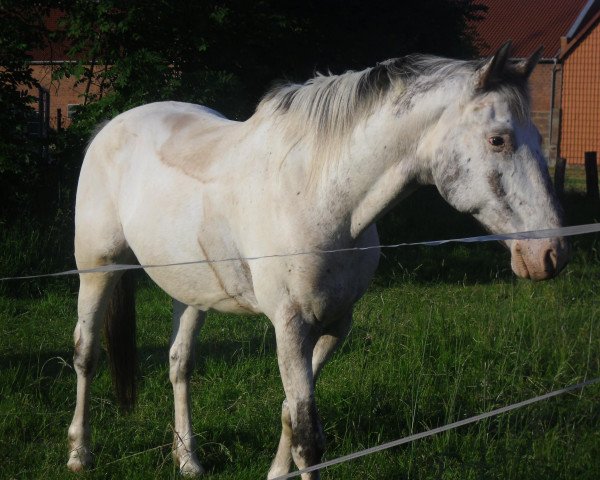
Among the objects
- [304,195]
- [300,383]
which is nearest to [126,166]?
[304,195]

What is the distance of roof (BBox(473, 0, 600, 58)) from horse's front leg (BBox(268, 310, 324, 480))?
31.9 meters

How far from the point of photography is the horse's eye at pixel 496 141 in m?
3.01

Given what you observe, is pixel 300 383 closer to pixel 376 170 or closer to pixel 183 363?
pixel 376 170

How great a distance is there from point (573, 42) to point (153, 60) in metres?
26.1

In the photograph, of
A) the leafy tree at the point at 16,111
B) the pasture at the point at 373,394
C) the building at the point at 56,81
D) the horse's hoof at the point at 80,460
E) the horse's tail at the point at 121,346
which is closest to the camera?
the pasture at the point at 373,394

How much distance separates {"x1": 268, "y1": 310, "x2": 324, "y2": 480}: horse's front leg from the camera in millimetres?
3496

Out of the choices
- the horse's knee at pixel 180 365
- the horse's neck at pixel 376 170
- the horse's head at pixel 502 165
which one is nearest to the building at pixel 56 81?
the horse's knee at pixel 180 365

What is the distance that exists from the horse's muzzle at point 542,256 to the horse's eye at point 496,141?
0.34 meters

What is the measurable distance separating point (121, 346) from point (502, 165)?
277 cm

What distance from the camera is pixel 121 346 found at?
196 inches

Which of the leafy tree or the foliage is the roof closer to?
the foliage

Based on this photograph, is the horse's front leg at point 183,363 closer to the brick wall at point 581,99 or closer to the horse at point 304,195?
the horse at point 304,195

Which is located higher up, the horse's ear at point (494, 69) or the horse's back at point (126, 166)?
the horse's ear at point (494, 69)

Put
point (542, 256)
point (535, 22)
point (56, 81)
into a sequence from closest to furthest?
point (542, 256), point (56, 81), point (535, 22)
